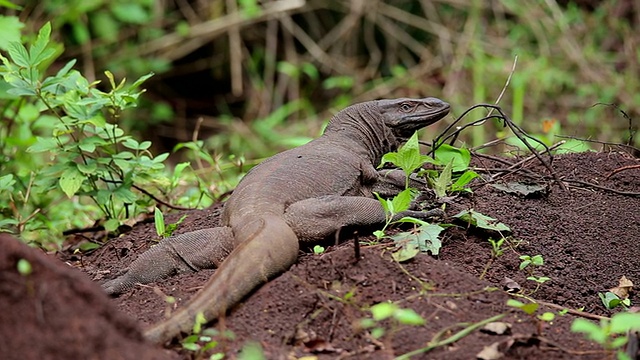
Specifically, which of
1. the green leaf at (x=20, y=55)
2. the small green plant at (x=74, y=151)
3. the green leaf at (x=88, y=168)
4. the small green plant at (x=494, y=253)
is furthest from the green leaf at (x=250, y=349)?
the green leaf at (x=20, y=55)

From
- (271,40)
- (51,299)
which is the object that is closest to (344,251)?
(51,299)

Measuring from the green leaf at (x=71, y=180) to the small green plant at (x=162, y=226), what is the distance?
61cm

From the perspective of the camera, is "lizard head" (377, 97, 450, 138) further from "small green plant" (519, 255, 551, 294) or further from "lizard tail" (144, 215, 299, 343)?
"lizard tail" (144, 215, 299, 343)

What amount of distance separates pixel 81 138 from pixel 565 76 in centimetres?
861

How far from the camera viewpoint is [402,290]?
13.1 ft

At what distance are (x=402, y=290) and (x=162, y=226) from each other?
1885 millimetres

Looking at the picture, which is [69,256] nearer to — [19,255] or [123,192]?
[123,192]

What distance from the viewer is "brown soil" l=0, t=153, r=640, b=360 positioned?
2990 millimetres

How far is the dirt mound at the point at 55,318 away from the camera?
2832 millimetres

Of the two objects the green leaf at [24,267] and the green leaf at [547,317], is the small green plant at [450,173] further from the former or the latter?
the green leaf at [24,267]

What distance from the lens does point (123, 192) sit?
5852 millimetres

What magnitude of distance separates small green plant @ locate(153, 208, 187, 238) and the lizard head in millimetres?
1780

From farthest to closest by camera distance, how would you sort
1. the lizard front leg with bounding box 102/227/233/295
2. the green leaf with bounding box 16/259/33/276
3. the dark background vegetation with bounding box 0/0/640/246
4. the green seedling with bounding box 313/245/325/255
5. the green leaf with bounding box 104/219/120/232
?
the dark background vegetation with bounding box 0/0/640/246 < the green leaf with bounding box 104/219/120/232 < the lizard front leg with bounding box 102/227/233/295 < the green seedling with bounding box 313/245/325/255 < the green leaf with bounding box 16/259/33/276

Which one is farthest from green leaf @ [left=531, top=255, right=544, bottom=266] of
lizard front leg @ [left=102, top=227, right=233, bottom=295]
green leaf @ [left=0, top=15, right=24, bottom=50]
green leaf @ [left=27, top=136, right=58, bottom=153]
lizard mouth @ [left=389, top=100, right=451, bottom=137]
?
green leaf @ [left=0, top=15, right=24, bottom=50]
